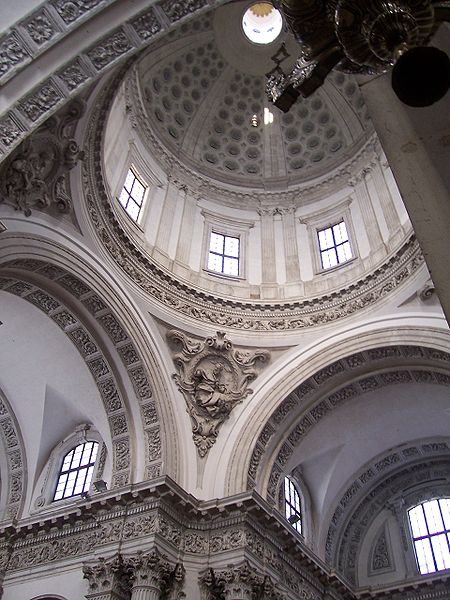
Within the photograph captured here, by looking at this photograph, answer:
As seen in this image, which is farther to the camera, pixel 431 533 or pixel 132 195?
pixel 431 533

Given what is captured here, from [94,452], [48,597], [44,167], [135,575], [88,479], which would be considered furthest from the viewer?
[94,452]

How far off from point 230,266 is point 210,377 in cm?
422

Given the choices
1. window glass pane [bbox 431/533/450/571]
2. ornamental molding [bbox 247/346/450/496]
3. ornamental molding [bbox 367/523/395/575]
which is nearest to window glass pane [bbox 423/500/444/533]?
window glass pane [bbox 431/533/450/571]

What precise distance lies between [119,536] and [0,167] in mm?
7230

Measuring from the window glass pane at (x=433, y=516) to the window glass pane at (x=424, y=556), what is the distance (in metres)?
0.39

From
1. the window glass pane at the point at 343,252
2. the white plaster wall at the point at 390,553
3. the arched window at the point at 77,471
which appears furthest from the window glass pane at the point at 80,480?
the window glass pane at the point at 343,252

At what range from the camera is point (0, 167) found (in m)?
8.82

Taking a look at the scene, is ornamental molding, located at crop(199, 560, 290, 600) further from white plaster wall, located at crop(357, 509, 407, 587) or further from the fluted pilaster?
the fluted pilaster

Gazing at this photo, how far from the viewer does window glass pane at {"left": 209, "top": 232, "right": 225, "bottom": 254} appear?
663 inches

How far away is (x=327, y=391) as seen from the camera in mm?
13984

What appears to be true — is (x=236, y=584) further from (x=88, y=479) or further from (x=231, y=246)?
(x=231, y=246)

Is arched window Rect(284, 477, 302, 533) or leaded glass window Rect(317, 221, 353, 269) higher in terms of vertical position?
leaded glass window Rect(317, 221, 353, 269)

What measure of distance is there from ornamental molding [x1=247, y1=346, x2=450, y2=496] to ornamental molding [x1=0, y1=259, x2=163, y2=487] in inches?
94.1

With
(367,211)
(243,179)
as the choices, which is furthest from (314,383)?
(243,179)
